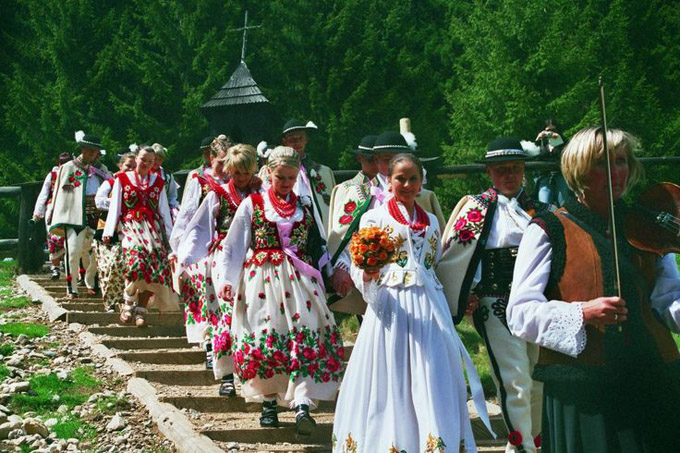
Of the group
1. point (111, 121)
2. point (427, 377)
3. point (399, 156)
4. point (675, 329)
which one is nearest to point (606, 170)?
point (675, 329)

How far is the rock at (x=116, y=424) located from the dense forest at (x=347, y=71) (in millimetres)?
25062

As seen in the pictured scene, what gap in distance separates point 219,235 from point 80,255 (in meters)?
5.44

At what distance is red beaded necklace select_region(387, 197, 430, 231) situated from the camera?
6.03 m

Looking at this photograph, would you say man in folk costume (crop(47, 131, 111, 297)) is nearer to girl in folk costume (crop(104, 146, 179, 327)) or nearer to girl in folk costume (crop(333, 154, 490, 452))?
girl in folk costume (crop(104, 146, 179, 327))

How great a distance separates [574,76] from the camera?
32.4 m

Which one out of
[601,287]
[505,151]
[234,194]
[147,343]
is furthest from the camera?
[147,343]

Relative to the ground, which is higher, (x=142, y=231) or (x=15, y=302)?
(x=142, y=231)

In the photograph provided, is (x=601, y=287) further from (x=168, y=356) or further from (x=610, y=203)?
(x=168, y=356)

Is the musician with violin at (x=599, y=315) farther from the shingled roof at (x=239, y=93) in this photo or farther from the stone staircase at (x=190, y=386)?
the shingled roof at (x=239, y=93)

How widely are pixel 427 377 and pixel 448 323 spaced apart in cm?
37

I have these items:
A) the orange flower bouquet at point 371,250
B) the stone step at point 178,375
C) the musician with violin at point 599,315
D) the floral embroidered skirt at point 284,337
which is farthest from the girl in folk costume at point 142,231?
the musician with violin at point 599,315

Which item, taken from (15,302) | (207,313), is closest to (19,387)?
(207,313)

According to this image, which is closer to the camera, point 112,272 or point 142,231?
point 142,231

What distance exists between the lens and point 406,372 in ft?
18.5
